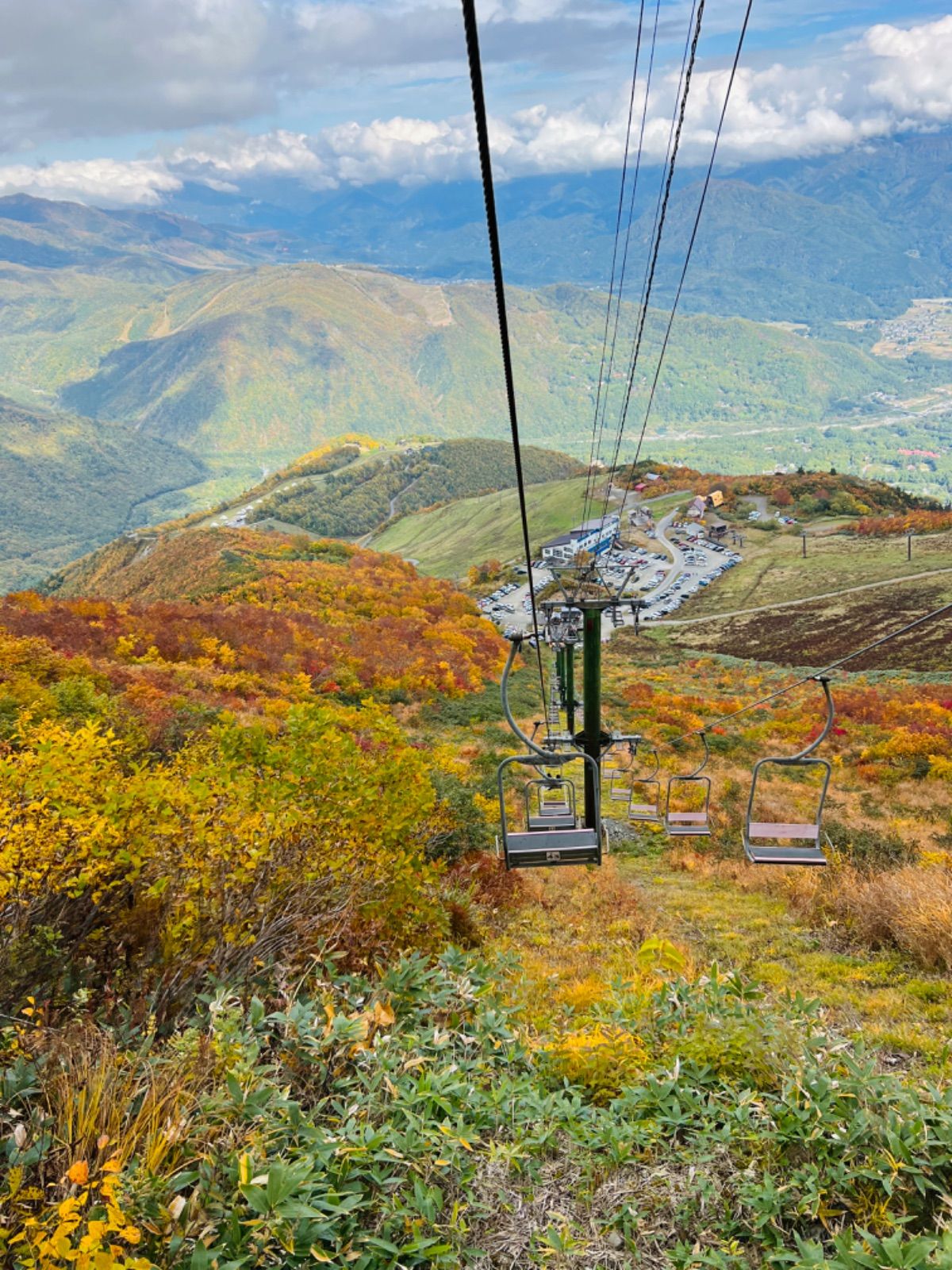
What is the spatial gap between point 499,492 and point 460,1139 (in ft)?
601

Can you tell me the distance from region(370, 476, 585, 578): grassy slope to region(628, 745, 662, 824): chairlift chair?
101 m

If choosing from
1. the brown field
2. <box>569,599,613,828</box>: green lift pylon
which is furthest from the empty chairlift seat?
the brown field

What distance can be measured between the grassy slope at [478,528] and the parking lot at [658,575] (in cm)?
1806

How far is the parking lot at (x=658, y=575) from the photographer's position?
9112 centimetres

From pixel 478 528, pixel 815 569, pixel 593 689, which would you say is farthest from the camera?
pixel 478 528

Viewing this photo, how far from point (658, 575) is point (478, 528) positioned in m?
62.0

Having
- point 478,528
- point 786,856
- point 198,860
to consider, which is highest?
point 478,528

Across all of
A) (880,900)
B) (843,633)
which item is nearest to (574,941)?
(880,900)

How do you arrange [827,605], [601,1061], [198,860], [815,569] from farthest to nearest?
[815,569], [827,605], [198,860], [601,1061]

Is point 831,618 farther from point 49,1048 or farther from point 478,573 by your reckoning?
point 49,1048

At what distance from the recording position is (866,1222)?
463 cm

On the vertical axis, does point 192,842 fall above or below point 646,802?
above

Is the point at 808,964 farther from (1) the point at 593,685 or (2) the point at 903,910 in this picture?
(1) the point at 593,685

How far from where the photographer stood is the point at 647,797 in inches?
965
